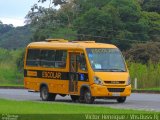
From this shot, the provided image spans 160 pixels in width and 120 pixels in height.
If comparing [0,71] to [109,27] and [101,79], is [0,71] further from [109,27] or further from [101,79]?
[101,79]

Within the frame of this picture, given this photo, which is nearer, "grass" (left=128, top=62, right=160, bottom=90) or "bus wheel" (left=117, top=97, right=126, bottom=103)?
"bus wheel" (left=117, top=97, right=126, bottom=103)

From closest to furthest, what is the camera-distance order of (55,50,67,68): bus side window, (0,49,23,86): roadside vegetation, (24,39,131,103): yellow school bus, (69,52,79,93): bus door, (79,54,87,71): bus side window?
(24,39,131,103): yellow school bus → (79,54,87,71): bus side window → (69,52,79,93): bus door → (55,50,67,68): bus side window → (0,49,23,86): roadside vegetation

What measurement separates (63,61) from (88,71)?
2.08 metres

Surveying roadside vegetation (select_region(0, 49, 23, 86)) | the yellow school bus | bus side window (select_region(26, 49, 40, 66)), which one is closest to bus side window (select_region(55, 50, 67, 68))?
the yellow school bus

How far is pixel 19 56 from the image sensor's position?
82.0m

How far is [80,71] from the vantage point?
29922 millimetres

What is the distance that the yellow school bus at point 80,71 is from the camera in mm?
29062

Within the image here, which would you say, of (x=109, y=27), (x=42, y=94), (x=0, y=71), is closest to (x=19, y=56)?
(x=0, y=71)

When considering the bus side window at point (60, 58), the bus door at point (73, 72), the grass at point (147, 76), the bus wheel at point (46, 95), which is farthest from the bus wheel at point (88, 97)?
the grass at point (147, 76)

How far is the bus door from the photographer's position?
3023 centimetres

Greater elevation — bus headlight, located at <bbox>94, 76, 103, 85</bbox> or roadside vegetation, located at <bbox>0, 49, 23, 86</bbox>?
bus headlight, located at <bbox>94, 76, 103, 85</bbox>

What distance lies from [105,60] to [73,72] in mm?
1616

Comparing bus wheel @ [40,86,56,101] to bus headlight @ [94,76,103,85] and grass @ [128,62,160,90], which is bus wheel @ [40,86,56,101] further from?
grass @ [128,62,160,90]

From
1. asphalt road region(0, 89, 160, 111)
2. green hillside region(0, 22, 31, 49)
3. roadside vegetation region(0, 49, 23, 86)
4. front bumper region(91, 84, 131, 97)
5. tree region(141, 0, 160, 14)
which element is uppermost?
tree region(141, 0, 160, 14)
